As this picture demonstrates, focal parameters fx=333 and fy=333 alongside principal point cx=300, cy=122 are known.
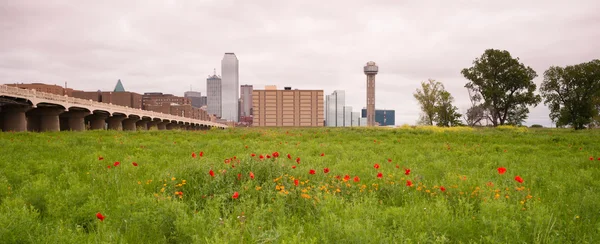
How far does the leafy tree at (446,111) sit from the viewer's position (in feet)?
189

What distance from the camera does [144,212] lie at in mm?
4324

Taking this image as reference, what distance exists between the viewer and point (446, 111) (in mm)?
58219

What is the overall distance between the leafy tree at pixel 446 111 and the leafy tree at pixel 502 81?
13.6ft

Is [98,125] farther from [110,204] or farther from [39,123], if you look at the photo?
[110,204]

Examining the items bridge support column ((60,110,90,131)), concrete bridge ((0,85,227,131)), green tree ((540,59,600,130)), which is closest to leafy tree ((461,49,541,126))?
green tree ((540,59,600,130))

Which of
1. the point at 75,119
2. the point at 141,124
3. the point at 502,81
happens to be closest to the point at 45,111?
the point at 75,119

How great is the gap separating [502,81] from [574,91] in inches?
402

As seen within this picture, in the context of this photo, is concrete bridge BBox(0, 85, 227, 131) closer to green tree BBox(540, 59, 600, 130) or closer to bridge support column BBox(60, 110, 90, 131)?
bridge support column BBox(60, 110, 90, 131)

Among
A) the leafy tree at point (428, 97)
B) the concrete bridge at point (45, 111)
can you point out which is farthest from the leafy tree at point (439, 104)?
the concrete bridge at point (45, 111)

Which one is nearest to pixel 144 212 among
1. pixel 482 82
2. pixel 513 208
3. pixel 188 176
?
pixel 188 176

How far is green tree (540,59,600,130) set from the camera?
49.5 metres

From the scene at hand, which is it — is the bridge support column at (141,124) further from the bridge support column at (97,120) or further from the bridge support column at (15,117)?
the bridge support column at (15,117)

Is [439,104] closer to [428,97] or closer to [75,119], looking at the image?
[428,97]

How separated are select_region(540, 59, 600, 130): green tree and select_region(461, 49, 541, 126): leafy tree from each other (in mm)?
2425
